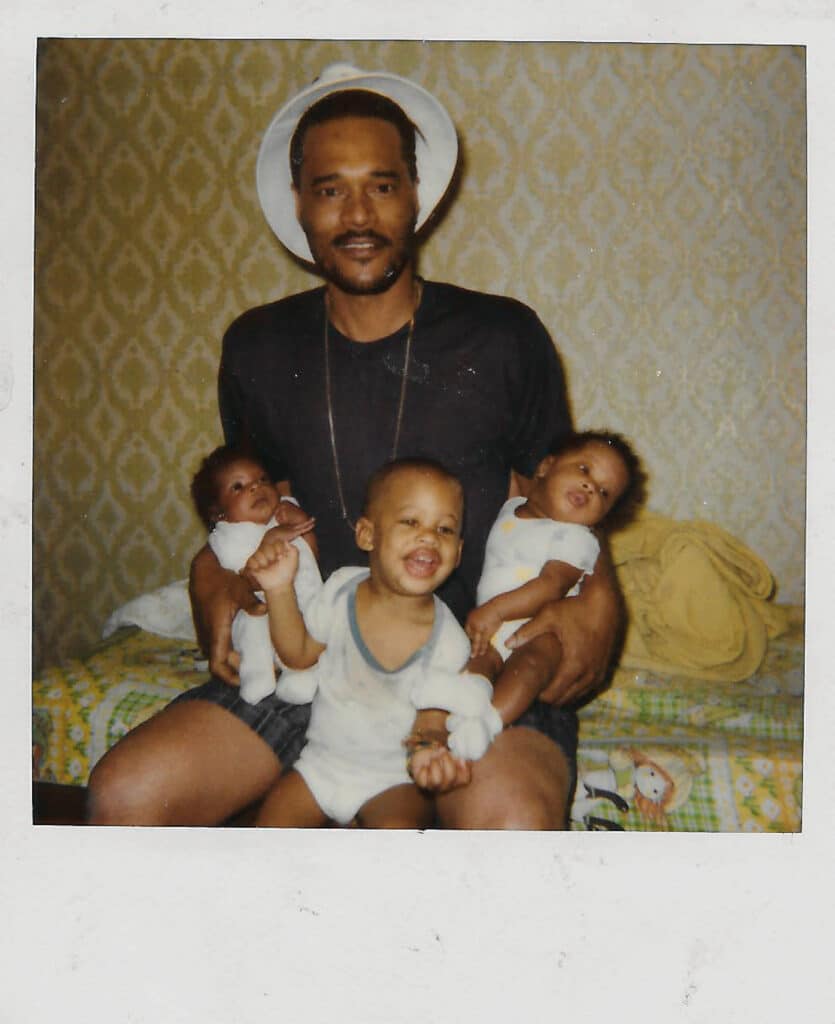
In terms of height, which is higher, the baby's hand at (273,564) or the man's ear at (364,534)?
the man's ear at (364,534)

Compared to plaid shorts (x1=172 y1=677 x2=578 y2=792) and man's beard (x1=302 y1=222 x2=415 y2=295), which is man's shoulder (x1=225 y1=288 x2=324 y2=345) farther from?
plaid shorts (x1=172 y1=677 x2=578 y2=792)

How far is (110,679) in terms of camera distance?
6.40 feet

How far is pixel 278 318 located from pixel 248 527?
38 cm

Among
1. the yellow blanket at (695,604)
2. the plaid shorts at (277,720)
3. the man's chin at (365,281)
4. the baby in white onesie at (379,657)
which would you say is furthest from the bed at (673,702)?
the man's chin at (365,281)

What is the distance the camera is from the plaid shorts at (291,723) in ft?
6.06

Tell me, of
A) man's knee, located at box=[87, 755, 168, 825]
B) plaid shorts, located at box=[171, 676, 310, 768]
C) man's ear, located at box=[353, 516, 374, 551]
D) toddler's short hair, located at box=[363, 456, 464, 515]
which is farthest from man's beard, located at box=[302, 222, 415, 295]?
man's knee, located at box=[87, 755, 168, 825]

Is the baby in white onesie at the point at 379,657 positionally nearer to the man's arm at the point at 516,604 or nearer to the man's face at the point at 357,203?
the man's arm at the point at 516,604

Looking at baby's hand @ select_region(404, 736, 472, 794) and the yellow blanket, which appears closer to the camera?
baby's hand @ select_region(404, 736, 472, 794)

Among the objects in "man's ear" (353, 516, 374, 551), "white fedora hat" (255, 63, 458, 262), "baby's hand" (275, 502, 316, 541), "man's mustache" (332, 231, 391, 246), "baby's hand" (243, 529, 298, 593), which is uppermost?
"white fedora hat" (255, 63, 458, 262)

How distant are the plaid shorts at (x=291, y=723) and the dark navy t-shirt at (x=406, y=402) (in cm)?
23

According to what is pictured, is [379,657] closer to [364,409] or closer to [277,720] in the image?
[277,720]

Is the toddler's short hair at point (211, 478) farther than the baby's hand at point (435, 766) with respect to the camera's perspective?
Yes

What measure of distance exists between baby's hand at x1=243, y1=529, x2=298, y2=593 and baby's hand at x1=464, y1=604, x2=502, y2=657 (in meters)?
0.33

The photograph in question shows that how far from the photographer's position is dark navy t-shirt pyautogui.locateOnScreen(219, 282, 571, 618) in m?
1.86
